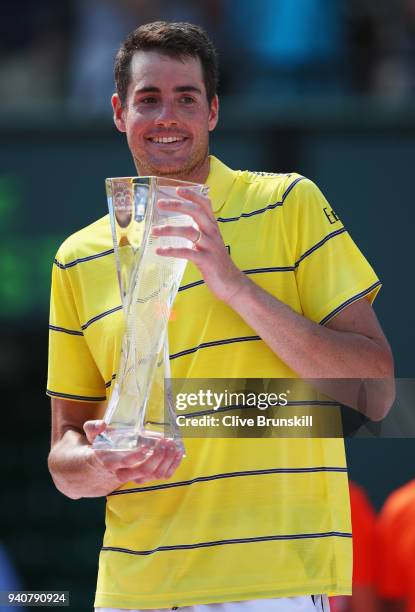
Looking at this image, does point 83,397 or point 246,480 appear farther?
point 83,397

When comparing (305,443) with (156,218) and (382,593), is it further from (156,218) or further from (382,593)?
(382,593)

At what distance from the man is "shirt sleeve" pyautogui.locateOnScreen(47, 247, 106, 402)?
0.13 feet

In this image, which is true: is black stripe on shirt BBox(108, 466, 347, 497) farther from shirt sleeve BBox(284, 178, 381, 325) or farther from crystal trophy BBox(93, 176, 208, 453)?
shirt sleeve BBox(284, 178, 381, 325)

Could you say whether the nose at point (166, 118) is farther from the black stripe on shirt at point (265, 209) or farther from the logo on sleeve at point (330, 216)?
the logo on sleeve at point (330, 216)

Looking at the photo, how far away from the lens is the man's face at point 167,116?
261cm

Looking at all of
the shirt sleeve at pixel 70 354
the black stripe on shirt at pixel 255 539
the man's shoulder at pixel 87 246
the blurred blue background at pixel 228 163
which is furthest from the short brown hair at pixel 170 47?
the blurred blue background at pixel 228 163

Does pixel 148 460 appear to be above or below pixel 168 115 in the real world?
below

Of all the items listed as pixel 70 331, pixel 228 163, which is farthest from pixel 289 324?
pixel 228 163

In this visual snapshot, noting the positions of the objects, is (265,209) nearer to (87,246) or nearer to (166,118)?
(166,118)

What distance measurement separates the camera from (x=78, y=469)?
8.38 ft

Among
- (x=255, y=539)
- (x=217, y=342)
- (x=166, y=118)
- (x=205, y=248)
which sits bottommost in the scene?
(x=255, y=539)

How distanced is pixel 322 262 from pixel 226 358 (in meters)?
0.27

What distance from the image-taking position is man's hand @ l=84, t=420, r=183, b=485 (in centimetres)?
225

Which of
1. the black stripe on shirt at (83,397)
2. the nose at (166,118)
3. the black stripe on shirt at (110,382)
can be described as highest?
the nose at (166,118)
